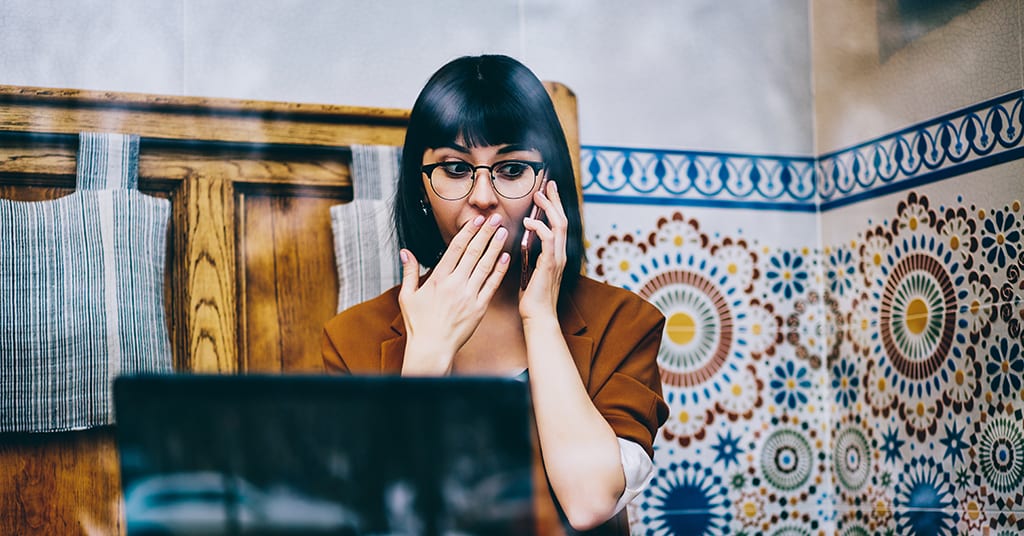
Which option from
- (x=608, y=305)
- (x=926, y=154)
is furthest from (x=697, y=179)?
(x=608, y=305)

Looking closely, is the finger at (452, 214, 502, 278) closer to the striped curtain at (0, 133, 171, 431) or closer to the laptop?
the striped curtain at (0, 133, 171, 431)

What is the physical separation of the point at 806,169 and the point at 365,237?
611mm

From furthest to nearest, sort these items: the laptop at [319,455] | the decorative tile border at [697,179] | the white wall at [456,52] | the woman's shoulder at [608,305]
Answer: the decorative tile border at [697,179] < the white wall at [456,52] < the woman's shoulder at [608,305] < the laptop at [319,455]

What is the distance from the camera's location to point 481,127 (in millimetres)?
883

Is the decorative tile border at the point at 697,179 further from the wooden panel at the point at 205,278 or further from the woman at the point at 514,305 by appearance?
the wooden panel at the point at 205,278

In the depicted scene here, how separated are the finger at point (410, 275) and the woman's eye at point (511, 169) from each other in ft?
0.36

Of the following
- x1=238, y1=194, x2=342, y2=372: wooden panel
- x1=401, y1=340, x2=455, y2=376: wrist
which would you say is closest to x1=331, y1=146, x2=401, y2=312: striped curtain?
x1=238, y1=194, x2=342, y2=372: wooden panel

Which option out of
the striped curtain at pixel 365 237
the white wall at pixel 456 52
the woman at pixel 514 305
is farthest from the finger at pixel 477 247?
the white wall at pixel 456 52

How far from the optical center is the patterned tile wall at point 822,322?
1.11m

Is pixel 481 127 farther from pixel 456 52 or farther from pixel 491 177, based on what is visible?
pixel 456 52

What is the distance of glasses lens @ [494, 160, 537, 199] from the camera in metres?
0.89

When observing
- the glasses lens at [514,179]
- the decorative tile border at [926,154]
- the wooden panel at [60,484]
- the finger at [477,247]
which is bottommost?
the wooden panel at [60,484]

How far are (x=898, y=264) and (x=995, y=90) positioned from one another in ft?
0.76

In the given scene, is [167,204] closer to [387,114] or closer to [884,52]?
[387,114]
